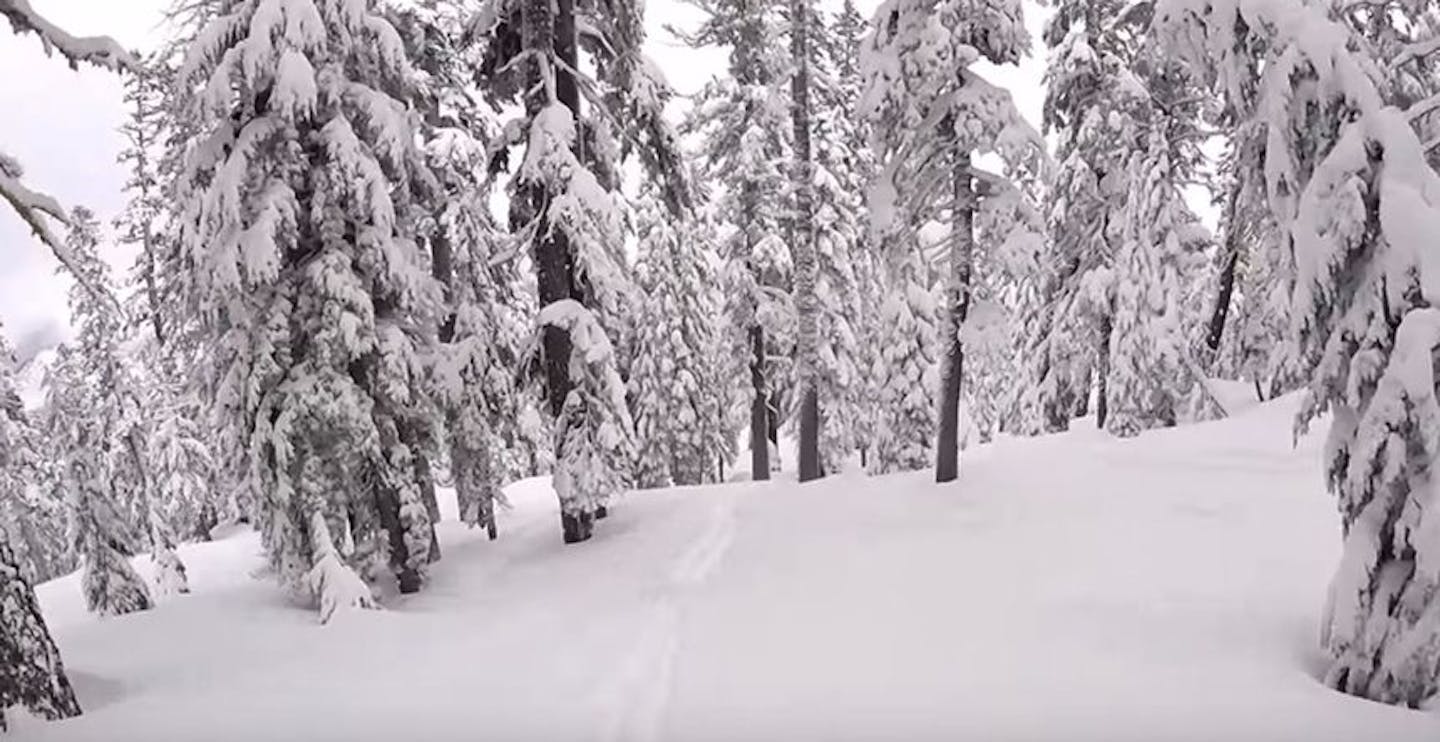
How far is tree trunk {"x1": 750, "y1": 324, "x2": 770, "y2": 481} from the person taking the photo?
26.3 m

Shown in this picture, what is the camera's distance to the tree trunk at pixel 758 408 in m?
26.3

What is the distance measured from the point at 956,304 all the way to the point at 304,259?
10.3 m

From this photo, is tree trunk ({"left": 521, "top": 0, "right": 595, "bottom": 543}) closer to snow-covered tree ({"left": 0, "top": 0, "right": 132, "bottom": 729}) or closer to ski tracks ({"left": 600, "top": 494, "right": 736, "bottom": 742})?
ski tracks ({"left": 600, "top": 494, "right": 736, "bottom": 742})

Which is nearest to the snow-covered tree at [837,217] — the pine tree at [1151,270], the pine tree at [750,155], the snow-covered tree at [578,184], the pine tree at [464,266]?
the pine tree at [750,155]

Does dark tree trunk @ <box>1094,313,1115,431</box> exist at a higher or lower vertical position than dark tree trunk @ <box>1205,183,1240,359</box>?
lower

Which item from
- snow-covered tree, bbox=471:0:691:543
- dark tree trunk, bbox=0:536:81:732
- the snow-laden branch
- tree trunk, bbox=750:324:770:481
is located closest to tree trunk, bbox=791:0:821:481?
tree trunk, bbox=750:324:770:481

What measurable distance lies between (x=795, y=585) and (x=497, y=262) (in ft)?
22.2

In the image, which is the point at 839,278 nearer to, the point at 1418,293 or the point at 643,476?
the point at 643,476

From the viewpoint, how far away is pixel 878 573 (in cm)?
1174

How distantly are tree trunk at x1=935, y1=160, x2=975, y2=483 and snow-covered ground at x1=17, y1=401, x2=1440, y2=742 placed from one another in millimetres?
→ 751

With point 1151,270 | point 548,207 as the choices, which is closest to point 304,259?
point 548,207

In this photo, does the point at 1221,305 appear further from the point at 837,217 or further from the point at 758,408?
the point at 758,408

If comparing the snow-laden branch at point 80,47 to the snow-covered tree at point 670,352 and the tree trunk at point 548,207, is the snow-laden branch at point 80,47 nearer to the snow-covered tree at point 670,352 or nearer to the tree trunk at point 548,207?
the tree trunk at point 548,207

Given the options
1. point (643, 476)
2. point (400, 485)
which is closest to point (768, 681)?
point (400, 485)
